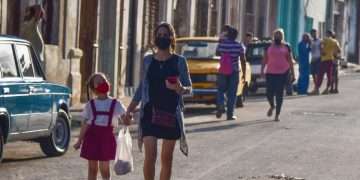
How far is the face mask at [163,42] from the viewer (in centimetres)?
1088

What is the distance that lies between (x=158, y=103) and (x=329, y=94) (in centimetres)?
2307

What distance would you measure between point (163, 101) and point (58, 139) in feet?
15.5

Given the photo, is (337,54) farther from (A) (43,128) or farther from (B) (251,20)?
(A) (43,128)

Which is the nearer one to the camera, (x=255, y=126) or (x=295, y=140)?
(x=295, y=140)

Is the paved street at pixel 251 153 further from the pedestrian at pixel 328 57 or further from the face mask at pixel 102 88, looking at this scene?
the pedestrian at pixel 328 57

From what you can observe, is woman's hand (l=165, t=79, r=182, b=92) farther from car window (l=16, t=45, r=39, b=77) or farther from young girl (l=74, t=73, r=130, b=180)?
car window (l=16, t=45, r=39, b=77)

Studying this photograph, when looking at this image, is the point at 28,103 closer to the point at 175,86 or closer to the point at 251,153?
the point at 251,153

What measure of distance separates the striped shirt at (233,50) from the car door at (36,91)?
7.54 m

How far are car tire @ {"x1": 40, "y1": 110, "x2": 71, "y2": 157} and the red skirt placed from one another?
371 centimetres

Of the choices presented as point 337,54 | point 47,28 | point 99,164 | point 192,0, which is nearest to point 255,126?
point 47,28

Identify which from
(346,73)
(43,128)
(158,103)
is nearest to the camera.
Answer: (158,103)

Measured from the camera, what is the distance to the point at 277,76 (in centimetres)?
2220

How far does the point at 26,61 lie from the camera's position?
47.8ft

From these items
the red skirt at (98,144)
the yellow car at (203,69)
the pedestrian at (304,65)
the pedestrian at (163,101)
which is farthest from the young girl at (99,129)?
the pedestrian at (304,65)
